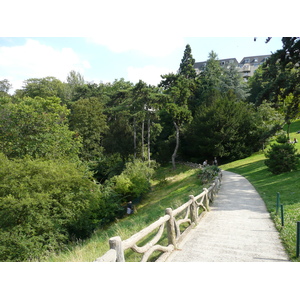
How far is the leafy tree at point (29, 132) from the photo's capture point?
13.8 metres

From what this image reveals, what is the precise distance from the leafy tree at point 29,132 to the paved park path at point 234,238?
10.9 m

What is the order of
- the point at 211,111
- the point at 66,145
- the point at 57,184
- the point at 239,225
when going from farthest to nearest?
the point at 211,111, the point at 66,145, the point at 57,184, the point at 239,225

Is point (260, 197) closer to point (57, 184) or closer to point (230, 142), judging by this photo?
point (57, 184)

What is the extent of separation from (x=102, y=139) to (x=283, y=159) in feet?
62.0

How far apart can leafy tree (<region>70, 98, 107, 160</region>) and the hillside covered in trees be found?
Result: 0.10 metres

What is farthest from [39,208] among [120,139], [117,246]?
[120,139]

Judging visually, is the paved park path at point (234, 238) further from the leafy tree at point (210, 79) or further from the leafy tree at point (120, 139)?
the leafy tree at point (210, 79)

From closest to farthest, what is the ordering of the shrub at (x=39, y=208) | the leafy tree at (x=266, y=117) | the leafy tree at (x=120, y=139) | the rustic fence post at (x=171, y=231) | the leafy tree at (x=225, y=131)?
1. the rustic fence post at (x=171, y=231)
2. the shrub at (x=39, y=208)
3. the leafy tree at (x=266, y=117)
4. the leafy tree at (x=225, y=131)
5. the leafy tree at (x=120, y=139)

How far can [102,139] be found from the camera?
26625 mm

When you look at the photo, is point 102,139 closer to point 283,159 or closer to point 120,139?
point 120,139

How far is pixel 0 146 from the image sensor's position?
1375 centimetres

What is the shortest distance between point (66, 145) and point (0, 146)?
12.6 feet

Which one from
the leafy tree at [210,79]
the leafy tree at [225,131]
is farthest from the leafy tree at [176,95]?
the leafy tree at [210,79]

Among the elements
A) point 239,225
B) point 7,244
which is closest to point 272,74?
point 239,225
